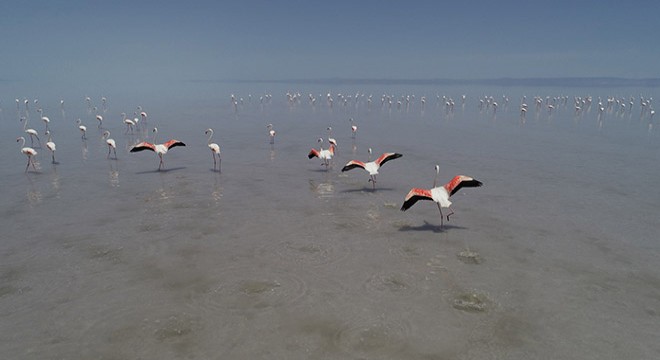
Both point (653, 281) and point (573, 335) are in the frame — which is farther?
point (653, 281)

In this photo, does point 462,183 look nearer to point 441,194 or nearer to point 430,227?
point 441,194

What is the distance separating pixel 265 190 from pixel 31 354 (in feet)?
35.8

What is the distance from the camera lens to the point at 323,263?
422 inches

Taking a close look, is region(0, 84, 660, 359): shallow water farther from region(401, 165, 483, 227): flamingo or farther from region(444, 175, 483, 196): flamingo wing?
region(444, 175, 483, 196): flamingo wing

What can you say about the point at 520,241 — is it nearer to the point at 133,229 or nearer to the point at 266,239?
the point at 266,239

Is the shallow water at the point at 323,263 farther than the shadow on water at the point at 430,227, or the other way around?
the shadow on water at the point at 430,227

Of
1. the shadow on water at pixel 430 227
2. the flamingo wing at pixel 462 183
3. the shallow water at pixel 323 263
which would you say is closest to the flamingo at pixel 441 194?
the flamingo wing at pixel 462 183

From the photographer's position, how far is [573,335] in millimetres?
7859

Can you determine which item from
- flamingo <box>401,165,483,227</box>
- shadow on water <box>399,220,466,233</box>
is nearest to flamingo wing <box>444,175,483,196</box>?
flamingo <box>401,165,483,227</box>

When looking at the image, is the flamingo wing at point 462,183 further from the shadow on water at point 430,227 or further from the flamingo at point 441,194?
the shadow on water at point 430,227

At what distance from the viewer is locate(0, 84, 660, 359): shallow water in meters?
7.68

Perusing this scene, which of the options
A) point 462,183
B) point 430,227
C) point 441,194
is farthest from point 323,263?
point 462,183

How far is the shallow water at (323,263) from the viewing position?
7684 millimetres

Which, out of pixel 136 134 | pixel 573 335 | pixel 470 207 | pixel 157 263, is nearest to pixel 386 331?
pixel 573 335
